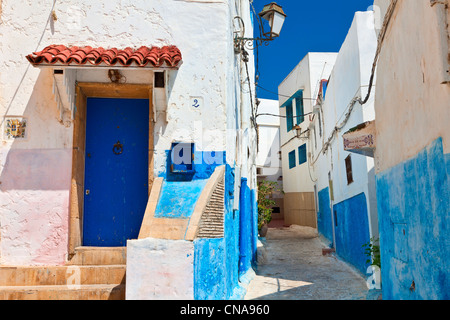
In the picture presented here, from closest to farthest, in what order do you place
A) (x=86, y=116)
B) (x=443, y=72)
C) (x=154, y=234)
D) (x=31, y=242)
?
(x=443, y=72) → (x=154, y=234) → (x=31, y=242) → (x=86, y=116)

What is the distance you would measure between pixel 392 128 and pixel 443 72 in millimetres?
2115

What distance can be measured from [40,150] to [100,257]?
5.36 ft

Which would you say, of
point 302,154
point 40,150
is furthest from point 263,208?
point 40,150

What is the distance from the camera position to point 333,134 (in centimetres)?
1274

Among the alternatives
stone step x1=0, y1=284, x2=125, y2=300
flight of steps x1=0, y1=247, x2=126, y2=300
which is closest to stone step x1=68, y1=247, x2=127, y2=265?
flight of steps x1=0, y1=247, x2=126, y2=300

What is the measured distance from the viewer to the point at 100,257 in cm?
532

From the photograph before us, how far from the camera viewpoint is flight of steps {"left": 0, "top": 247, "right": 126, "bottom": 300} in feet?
14.7

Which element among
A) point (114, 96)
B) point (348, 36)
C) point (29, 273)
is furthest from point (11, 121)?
point (348, 36)

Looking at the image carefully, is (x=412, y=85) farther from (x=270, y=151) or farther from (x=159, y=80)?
(x=270, y=151)

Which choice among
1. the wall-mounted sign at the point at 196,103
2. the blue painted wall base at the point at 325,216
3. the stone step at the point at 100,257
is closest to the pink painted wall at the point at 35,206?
the stone step at the point at 100,257

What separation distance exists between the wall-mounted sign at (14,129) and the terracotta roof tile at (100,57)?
1058 millimetres

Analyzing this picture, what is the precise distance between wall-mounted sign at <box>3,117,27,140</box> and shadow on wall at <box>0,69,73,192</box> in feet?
0.10

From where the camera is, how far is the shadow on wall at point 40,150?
5.37m
